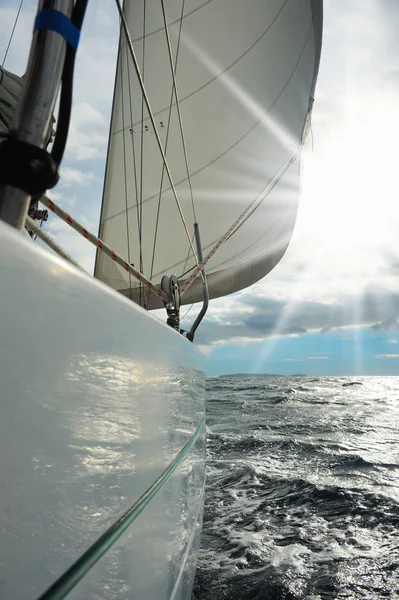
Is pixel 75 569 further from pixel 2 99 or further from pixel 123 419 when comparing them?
pixel 2 99

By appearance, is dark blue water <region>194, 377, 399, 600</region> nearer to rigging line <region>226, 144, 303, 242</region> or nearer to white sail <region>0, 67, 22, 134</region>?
white sail <region>0, 67, 22, 134</region>

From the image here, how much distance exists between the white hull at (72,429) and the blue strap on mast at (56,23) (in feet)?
0.95

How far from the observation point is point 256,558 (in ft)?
5.85

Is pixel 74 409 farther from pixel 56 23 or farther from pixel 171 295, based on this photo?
pixel 171 295

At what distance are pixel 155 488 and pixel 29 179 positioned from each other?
58 centimetres

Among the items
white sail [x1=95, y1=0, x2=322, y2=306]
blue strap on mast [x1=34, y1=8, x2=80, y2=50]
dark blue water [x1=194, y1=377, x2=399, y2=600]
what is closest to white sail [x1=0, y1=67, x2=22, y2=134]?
blue strap on mast [x1=34, y1=8, x2=80, y2=50]

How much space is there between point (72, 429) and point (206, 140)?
3.31 metres

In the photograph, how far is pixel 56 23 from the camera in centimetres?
51

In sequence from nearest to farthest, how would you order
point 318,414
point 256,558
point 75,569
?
1. point 75,569
2. point 256,558
3. point 318,414

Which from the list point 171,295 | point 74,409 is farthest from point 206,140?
point 74,409

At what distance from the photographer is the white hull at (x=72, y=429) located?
1.15 ft

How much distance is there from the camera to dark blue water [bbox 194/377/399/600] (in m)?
1.55

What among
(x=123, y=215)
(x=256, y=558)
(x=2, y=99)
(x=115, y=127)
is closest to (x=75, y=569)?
(x=2, y=99)

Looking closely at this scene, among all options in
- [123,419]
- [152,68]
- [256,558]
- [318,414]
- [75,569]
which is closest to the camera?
[75,569]
